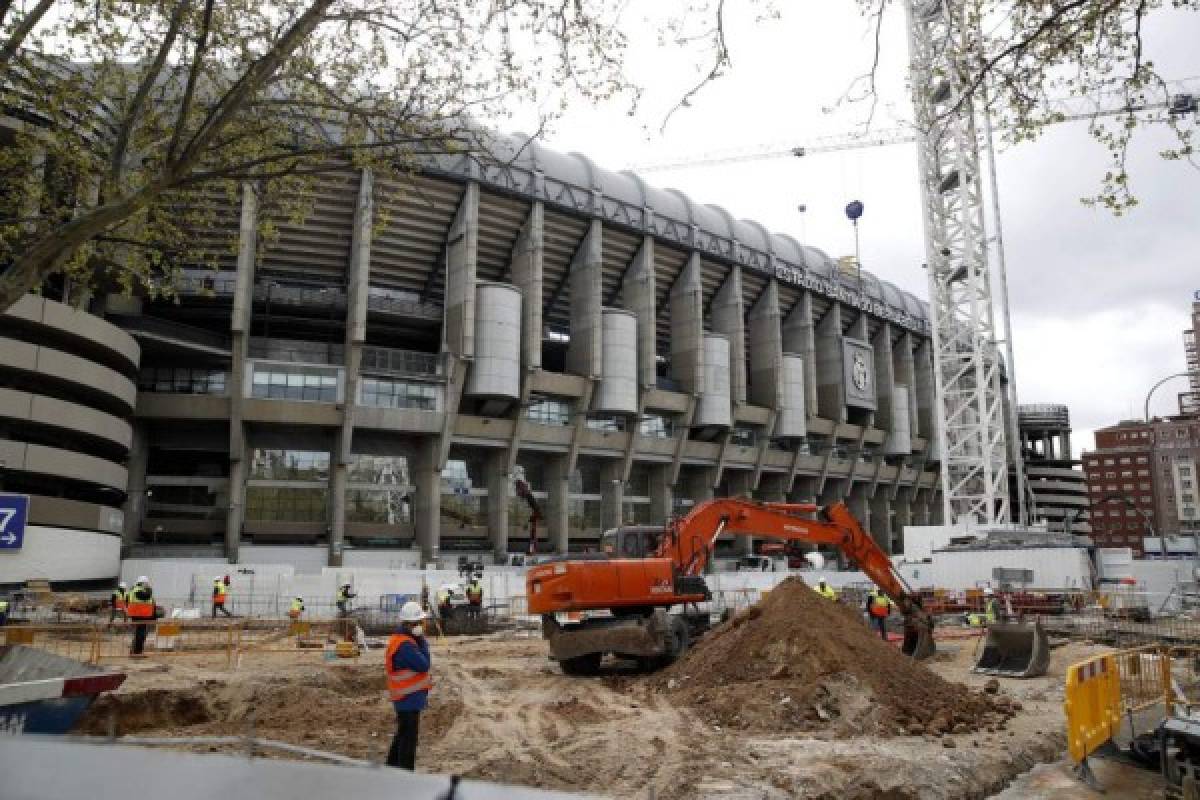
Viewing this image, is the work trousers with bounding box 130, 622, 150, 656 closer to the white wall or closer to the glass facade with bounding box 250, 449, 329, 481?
the white wall

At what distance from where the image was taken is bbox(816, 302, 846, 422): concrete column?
60.3 meters

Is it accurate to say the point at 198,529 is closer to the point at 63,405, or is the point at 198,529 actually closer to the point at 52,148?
the point at 63,405

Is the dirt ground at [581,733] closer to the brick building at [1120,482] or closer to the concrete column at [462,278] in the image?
the concrete column at [462,278]

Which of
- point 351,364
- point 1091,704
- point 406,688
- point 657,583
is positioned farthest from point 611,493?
point 406,688

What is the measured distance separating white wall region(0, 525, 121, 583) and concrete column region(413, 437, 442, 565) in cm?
1327

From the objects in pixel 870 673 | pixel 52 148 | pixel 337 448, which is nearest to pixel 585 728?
pixel 870 673

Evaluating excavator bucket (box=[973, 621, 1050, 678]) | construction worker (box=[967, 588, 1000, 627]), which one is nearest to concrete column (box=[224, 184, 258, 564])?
construction worker (box=[967, 588, 1000, 627])

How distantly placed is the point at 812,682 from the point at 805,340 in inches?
1927

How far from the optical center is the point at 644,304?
48.2 m

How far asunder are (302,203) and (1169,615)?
28.6 metres

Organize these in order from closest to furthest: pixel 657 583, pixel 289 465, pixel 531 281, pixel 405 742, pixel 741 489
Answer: pixel 405 742
pixel 657 583
pixel 289 465
pixel 531 281
pixel 741 489

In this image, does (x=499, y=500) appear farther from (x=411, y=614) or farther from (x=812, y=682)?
(x=411, y=614)

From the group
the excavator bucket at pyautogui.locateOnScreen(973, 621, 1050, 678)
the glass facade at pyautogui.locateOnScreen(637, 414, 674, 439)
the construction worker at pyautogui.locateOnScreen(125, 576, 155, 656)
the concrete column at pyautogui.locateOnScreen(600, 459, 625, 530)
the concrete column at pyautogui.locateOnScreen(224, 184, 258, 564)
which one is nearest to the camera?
the excavator bucket at pyautogui.locateOnScreen(973, 621, 1050, 678)

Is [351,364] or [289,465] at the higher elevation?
[351,364]
